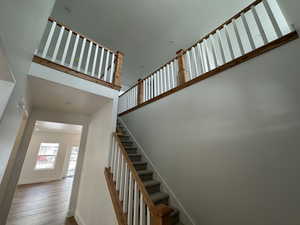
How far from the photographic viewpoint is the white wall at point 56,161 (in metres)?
5.96

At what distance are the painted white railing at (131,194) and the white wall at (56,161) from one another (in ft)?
21.5

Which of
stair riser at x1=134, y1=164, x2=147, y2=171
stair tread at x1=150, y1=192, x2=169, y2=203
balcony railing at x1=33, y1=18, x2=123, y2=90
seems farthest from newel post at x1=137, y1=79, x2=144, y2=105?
stair tread at x1=150, y1=192, x2=169, y2=203

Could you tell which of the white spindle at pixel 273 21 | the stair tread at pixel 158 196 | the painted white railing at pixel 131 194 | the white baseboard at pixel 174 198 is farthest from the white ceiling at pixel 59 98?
the white spindle at pixel 273 21

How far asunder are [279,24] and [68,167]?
9.97m

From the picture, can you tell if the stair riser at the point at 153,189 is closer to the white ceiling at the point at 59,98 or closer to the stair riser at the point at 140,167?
the stair riser at the point at 140,167

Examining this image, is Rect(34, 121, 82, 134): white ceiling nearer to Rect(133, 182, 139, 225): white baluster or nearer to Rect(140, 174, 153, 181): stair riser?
Rect(140, 174, 153, 181): stair riser

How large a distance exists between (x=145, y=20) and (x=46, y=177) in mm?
8476

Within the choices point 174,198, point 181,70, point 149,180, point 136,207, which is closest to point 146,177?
point 149,180

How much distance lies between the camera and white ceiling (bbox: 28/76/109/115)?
210cm

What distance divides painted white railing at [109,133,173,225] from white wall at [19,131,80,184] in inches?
258

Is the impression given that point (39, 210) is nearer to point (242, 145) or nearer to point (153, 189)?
point (153, 189)

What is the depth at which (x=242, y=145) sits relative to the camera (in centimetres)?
158

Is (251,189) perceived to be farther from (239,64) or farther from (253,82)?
(239,64)

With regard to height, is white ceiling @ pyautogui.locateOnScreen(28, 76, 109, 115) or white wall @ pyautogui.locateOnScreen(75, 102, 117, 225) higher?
white ceiling @ pyautogui.locateOnScreen(28, 76, 109, 115)
